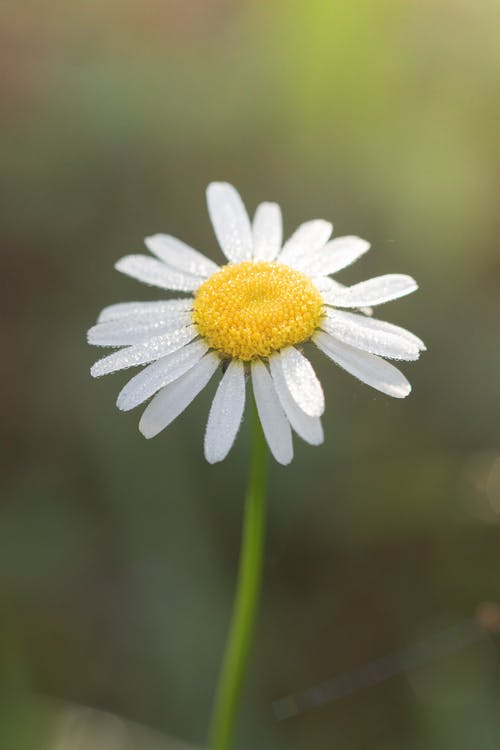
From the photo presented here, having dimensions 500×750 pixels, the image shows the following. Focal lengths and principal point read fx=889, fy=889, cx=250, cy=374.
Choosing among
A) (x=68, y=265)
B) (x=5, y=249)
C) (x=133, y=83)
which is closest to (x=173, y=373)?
(x=68, y=265)

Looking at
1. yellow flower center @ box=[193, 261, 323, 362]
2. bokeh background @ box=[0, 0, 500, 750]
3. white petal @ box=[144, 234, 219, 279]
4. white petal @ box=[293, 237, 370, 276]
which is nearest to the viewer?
yellow flower center @ box=[193, 261, 323, 362]

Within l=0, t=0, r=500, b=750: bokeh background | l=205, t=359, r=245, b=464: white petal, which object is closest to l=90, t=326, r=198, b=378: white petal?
l=205, t=359, r=245, b=464: white petal

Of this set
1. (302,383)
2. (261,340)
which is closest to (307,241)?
(261,340)

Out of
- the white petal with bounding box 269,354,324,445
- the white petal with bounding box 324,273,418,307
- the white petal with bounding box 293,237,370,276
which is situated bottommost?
the white petal with bounding box 269,354,324,445

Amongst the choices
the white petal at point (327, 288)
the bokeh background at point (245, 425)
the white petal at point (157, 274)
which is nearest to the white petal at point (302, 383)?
the white petal at point (327, 288)

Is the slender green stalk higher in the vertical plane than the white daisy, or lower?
lower

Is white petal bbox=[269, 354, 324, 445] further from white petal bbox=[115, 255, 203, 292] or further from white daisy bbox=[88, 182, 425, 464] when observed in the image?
white petal bbox=[115, 255, 203, 292]

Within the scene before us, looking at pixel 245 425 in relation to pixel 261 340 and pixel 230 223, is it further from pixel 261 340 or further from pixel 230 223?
pixel 261 340
